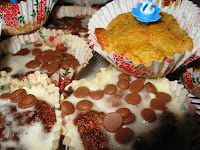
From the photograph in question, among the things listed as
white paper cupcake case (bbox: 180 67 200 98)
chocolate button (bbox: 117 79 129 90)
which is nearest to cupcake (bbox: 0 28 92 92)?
chocolate button (bbox: 117 79 129 90)

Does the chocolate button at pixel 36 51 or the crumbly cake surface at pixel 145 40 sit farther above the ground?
the crumbly cake surface at pixel 145 40

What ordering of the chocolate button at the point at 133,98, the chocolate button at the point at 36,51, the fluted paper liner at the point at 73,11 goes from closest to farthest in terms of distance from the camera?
the chocolate button at the point at 133,98
the chocolate button at the point at 36,51
the fluted paper liner at the point at 73,11

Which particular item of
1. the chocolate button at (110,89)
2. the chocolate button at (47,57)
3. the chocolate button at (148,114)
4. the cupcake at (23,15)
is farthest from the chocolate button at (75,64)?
the chocolate button at (148,114)

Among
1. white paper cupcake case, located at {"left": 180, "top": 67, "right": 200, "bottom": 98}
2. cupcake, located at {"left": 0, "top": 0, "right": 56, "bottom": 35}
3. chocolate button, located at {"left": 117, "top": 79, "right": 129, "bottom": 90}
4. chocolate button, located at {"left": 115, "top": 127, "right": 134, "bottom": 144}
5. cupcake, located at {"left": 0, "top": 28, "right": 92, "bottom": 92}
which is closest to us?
chocolate button, located at {"left": 115, "top": 127, "right": 134, "bottom": 144}

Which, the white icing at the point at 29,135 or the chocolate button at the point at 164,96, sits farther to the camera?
the chocolate button at the point at 164,96

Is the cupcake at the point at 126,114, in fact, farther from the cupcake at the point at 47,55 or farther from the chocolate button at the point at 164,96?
the cupcake at the point at 47,55

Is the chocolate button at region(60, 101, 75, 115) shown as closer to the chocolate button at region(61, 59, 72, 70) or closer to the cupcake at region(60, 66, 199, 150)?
the cupcake at region(60, 66, 199, 150)
